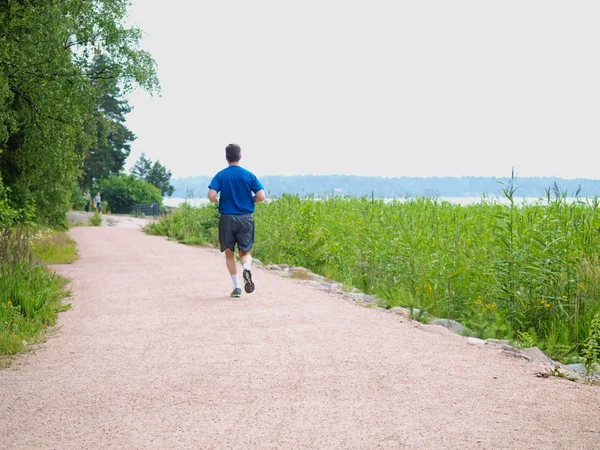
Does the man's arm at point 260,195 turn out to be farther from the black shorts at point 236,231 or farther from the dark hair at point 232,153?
the dark hair at point 232,153

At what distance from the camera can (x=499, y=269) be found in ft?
27.4

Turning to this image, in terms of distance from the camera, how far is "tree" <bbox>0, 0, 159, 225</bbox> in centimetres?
1561

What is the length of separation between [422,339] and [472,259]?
2.88 metres

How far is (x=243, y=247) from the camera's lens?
9586mm

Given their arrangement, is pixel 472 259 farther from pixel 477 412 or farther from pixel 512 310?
pixel 477 412

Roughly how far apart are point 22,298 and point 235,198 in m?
3.26

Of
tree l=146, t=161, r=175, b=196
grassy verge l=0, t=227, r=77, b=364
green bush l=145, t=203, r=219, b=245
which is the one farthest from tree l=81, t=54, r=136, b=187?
grassy verge l=0, t=227, r=77, b=364

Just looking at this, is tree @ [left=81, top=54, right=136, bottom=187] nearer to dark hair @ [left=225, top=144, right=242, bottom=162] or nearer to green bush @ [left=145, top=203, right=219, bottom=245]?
green bush @ [left=145, top=203, right=219, bottom=245]

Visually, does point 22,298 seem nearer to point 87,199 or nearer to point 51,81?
point 51,81

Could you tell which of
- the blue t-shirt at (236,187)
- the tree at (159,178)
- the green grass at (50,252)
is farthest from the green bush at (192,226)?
the tree at (159,178)

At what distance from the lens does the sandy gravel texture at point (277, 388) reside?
4.11m

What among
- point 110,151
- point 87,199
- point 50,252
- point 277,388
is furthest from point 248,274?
point 110,151

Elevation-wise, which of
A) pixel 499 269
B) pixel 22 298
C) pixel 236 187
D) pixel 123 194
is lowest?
pixel 22 298

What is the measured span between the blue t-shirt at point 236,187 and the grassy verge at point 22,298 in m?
2.79
